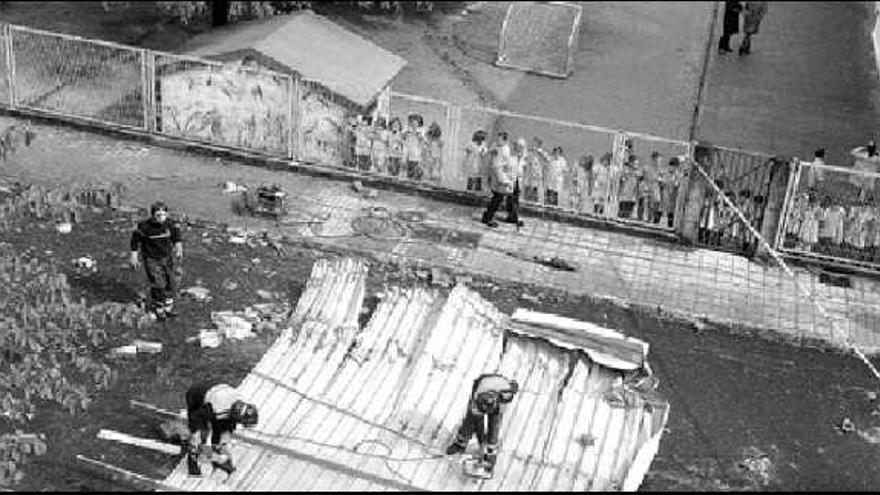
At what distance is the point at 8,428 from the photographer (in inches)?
570

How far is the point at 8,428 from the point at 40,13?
14.0 m

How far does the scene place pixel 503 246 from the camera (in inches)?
761

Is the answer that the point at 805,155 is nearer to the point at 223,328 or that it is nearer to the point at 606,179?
the point at 606,179

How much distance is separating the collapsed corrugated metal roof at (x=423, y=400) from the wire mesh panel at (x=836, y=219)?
13.8 ft

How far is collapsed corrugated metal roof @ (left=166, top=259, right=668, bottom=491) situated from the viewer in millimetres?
14133

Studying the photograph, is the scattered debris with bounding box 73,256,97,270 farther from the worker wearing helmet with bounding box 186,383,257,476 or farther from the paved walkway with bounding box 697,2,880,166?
the paved walkway with bounding box 697,2,880,166

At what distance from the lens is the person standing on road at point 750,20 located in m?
27.6

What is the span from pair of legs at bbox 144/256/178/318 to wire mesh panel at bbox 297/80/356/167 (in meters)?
4.56

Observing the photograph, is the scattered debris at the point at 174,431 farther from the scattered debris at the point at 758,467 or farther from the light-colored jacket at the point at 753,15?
the light-colored jacket at the point at 753,15

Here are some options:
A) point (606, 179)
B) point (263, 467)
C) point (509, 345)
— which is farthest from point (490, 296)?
point (263, 467)

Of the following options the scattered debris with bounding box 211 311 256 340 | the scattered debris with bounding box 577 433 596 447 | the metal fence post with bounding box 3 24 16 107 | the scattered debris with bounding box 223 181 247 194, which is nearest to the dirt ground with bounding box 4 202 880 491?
the scattered debris with bounding box 211 311 256 340

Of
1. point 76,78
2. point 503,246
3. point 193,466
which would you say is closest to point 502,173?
point 503,246

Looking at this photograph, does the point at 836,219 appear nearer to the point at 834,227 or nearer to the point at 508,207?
the point at 834,227

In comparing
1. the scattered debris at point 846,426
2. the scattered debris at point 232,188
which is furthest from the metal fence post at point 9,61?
the scattered debris at point 846,426
